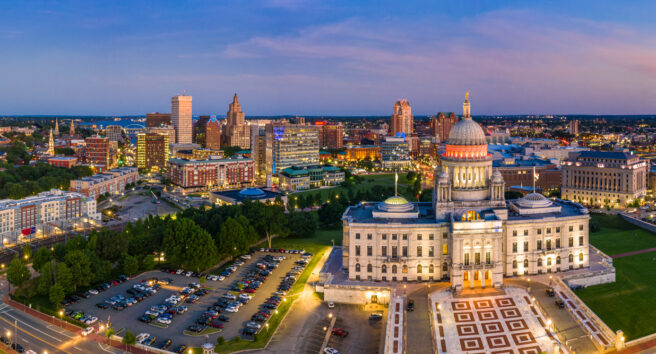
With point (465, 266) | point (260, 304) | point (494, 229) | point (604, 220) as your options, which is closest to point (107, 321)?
point (260, 304)

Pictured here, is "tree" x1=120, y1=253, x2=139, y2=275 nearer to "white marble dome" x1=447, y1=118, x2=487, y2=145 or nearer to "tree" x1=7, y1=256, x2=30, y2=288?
"tree" x1=7, y1=256, x2=30, y2=288

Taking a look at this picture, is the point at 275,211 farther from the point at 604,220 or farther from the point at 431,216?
the point at 604,220

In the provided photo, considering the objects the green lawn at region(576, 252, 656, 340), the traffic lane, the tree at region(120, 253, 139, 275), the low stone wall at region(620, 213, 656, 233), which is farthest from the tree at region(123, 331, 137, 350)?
the low stone wall at region(620, 213, 656, 233)

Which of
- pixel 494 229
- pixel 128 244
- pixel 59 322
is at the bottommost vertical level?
pixel 59 322

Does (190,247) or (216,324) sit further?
(190,247)

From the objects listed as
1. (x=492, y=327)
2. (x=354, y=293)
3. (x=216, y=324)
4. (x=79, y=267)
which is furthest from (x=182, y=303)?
(x=492, y=327)

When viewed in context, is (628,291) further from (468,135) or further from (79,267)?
(79,267)
